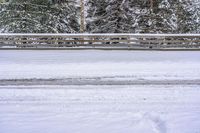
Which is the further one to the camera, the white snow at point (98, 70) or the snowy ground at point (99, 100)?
the white snow at point (98, 70)

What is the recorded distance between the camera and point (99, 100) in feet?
22.6

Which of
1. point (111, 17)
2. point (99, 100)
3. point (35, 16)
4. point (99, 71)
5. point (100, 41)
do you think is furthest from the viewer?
point (111, 17)

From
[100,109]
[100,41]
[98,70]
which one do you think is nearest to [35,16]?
[100,41]

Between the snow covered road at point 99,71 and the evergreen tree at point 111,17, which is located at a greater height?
the evergreen tree at point 111,17

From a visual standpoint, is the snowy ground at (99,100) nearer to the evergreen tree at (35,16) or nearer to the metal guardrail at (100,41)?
the metal guardrail at (100,41)

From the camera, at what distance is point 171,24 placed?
962 inches

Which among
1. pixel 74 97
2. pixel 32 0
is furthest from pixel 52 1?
pixel 74 97

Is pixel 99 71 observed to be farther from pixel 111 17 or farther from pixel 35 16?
pixel 111 17

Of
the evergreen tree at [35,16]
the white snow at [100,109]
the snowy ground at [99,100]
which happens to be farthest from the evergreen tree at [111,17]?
the white snow at [100,109]

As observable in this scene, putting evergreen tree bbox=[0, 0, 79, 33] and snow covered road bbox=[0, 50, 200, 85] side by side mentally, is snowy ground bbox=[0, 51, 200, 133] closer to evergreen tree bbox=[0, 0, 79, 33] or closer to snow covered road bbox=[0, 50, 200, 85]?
snow covered road bbox=[0, 50, 200, 85]

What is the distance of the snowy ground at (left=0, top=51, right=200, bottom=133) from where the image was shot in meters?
5.35

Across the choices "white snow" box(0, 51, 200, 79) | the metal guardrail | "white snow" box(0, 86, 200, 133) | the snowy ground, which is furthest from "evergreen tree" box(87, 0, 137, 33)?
"white snow" box(0, 86, 200, 133)

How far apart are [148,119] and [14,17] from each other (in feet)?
66.4

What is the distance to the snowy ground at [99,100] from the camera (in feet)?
17.5
